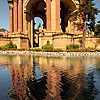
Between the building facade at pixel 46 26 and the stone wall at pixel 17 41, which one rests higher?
the building facade at pixel 46 26

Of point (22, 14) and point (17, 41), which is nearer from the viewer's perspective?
point (17, 41)

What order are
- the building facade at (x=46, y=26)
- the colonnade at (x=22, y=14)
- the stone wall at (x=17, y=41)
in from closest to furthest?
the building facade at (x=46, y=26)
the colonnade at (x=22, y=14)
the stone wall at (x=17, y=41)

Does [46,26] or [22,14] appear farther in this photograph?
[22,14]

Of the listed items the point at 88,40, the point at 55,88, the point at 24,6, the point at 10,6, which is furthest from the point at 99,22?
the point at 55,88

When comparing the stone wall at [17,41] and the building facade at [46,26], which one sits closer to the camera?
the building facade at [46,26]

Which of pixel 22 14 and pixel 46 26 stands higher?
pixel 22 14

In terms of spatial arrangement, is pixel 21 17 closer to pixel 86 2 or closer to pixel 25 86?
pixel 86 2

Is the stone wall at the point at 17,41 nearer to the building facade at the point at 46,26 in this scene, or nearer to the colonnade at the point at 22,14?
the building facade at the point at 46,26

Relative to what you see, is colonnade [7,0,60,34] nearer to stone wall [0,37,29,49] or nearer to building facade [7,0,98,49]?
building facade [7,0,98,49]

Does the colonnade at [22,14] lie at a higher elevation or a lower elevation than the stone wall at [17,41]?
higher

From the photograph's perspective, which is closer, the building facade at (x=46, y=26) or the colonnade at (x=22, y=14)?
the building facade at (x=46, y=26)

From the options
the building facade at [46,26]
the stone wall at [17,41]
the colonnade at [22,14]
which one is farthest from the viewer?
the stone wall at [17,41]

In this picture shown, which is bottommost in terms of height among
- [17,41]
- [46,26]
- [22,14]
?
[17,41]

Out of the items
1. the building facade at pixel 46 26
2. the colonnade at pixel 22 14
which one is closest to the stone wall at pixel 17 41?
the building facade at pixel 46 26
